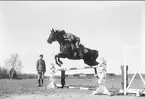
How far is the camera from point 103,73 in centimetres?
899

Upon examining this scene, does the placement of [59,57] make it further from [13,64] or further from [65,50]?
Result: [13,64]

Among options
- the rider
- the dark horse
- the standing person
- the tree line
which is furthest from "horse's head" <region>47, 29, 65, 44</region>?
the tree line

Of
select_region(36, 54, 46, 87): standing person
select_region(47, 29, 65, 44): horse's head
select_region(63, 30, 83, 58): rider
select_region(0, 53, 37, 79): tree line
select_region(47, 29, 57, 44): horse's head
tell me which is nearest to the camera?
select_region(63, 30, 83, 58): rider

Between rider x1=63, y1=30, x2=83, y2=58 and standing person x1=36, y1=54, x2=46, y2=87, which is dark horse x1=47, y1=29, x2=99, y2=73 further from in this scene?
standing person x1=36, y1=54, x2=46, y2=87

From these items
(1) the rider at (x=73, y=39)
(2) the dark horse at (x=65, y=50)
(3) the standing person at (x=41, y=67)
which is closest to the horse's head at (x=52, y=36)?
(2) the dark horse at (x=65, y=50)

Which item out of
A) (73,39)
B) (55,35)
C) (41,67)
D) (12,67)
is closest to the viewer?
(73,39)

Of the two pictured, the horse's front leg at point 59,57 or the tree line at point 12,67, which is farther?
the tree line at point 12,67

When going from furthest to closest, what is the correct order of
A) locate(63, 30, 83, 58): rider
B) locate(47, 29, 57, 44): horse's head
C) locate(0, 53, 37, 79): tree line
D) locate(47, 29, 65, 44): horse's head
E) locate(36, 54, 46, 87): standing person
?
1. locate(0, 53, 37, 79): tree line
2. locate(36, 54, 46, 87): standing person
3. locate(47, 29, 57, 44): horse's head
4. locate(47, 29, 65, 44): horse's head
5. locate(63, 30, 83, 58): rider

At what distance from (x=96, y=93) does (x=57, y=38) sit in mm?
4186

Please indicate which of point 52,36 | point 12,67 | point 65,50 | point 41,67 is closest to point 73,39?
point 65,50

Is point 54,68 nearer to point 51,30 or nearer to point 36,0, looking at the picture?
point 51,30

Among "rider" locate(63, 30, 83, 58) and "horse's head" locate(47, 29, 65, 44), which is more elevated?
"horse's head" locate(47, 29, 65, 44)

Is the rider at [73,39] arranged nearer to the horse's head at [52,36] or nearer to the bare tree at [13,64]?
the horse's head at [52,36]

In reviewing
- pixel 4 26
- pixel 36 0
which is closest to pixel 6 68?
pixel 4 26
